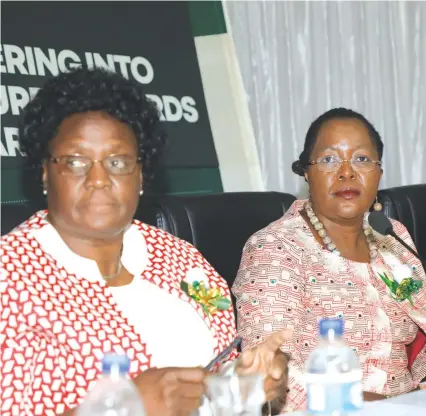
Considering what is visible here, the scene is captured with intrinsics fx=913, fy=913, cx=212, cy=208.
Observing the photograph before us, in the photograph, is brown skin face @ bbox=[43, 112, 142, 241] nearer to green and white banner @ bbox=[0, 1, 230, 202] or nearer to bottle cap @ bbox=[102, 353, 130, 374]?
bottle cap @ bbox=[102, 353, 130, 374]

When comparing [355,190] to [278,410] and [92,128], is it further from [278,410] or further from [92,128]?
[92,128]

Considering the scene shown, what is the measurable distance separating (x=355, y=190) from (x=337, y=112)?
0.90 feet

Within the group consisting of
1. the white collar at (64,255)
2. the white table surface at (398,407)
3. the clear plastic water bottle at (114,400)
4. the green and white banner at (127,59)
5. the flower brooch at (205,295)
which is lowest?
the white table surface at (398,407)

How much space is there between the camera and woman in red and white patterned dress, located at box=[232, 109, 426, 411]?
2.71 meters

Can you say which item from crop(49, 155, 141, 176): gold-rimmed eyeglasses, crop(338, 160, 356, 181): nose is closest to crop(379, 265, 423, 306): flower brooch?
crop(338, 160, 356, 181): nose

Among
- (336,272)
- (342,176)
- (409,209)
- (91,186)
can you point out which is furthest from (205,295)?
(409,209)

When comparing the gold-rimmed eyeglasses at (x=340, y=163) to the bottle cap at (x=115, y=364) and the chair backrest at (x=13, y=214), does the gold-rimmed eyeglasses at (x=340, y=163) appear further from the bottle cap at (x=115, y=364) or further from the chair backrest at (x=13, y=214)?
the bottle cap at (x=115, y=364)

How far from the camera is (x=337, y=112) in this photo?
3084 mm

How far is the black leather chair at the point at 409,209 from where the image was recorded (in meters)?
3.56

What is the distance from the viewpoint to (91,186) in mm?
2145

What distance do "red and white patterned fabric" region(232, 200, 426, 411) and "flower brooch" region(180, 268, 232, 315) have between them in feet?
1.17

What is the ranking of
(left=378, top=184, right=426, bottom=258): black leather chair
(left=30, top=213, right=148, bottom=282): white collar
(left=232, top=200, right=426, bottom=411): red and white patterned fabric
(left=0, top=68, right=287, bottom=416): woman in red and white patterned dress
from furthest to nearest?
(left=378, top=184, right=426, bottom=258): black leather chair < (left=232, top=200, right=426, bottom=411): red and white patterned fabric < (left=30, top=213, right=148, bottom=282): white collar < (left=0, top=68, right=287, bottom=416): woman in red and white patterned dress

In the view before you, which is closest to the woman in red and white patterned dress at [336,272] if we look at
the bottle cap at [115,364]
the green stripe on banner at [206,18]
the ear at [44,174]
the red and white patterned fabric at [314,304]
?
the red and white patterned fabric at [314,304]

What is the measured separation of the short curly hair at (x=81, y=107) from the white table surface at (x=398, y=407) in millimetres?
803
